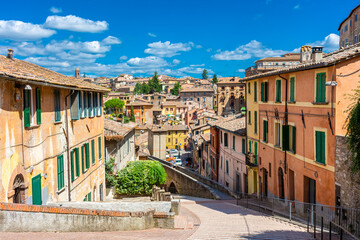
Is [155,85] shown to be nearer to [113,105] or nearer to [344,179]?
[113,105]

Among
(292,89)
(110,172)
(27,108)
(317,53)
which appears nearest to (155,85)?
(110,172)

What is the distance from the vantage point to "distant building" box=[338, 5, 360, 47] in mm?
57625

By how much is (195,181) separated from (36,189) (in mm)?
23024

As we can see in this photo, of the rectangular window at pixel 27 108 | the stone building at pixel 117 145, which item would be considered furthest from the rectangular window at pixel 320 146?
the stone building at pixel 117 145

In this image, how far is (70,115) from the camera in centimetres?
1772

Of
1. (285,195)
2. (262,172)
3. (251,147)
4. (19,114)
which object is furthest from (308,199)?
(19,114)

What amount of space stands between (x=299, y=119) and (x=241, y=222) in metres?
6.96

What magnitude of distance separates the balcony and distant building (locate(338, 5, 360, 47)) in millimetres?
37853

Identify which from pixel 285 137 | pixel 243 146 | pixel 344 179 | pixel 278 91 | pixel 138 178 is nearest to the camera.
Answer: pixel 344 179

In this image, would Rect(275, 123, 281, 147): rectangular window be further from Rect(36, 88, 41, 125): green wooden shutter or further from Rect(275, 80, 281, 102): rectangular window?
Rect(36, 88, 41, 125): green wooden shutter

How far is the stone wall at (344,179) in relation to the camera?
550 inches

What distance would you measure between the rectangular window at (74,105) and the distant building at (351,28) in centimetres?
5086

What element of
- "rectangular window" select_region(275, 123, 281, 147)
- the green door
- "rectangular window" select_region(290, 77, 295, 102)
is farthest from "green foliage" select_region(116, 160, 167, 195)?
the green door

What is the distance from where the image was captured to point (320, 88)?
1728 cm
